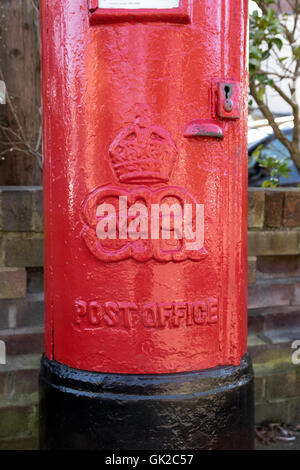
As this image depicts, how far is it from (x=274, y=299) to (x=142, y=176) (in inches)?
45.0

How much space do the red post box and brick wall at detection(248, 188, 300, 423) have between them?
72 cm

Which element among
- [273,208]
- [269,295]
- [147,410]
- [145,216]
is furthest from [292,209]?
[147,410]

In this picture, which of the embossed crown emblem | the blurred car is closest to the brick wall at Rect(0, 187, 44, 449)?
the embossed crown emblem

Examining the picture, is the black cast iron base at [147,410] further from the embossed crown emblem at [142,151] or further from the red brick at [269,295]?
the red brick at [269,295]

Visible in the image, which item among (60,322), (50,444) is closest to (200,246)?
(60,322)

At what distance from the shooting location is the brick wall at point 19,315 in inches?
73.0

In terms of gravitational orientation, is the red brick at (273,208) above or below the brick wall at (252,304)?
above

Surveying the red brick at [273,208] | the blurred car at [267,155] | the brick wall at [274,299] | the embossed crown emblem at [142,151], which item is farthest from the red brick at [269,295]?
the blurred car at [267,155]

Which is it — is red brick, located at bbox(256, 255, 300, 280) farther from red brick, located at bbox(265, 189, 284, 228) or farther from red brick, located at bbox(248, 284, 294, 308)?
red brick, located at bbox(265, 189, 284, 228)

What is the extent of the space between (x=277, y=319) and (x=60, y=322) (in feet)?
3.68

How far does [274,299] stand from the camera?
2.18 meters

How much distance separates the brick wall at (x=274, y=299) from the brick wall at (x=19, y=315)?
0.85 meters

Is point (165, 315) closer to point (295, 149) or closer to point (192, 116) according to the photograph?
point (192, 116)

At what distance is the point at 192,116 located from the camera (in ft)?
4.21
